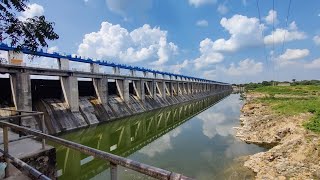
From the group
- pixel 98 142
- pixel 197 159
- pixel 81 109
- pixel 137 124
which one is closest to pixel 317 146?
→ pixel 197 159

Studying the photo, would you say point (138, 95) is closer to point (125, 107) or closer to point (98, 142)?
point (125, 107)

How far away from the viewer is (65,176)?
16.2 metres

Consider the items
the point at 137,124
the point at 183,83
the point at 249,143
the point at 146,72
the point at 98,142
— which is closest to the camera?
the point at 249,143

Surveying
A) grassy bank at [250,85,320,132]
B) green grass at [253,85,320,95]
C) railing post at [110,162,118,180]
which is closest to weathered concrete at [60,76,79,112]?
grassy bank at [250,85,320,132]

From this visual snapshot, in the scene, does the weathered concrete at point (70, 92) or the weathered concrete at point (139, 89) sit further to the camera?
the weathered concrete at point (139, 89)

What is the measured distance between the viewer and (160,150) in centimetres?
2291

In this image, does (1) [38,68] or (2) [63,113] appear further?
(2) [63,113]

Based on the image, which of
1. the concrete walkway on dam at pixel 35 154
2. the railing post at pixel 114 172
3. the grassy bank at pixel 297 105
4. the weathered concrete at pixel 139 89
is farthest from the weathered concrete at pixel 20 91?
the weathered concrete at pixel 139 89

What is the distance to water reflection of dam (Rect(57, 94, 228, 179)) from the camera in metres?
17.6

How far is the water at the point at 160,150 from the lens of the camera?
16609 millimetres

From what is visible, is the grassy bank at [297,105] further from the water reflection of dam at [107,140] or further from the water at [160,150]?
the water reflection of dam at [107,140]

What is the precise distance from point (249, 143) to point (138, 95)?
101ft

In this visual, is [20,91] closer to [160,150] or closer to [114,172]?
[160,150]

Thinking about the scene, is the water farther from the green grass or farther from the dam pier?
the green grass
